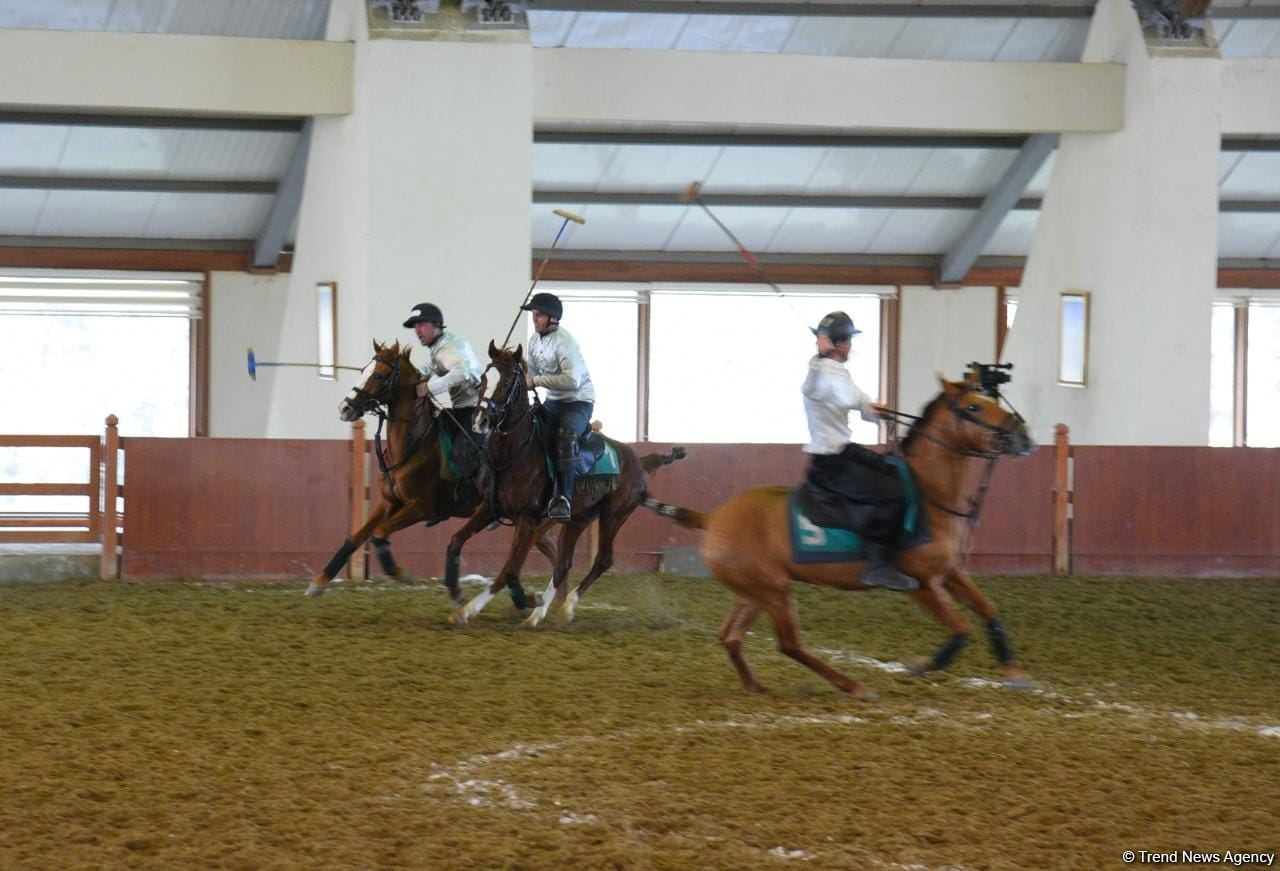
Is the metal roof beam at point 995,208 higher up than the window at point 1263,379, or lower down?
higher up

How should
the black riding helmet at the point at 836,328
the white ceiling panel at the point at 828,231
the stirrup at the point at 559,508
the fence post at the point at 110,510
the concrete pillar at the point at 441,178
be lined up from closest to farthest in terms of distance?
the black riding helmet at the point at 836,328 → the stirrup at the point at 559,508 → the fence post at the point at 110,510 → the concrete pillar at the point at 441,178 → the white ceiling panel at the point at 828,231

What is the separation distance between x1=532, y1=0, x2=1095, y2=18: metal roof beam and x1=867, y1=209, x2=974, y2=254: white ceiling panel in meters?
3.48

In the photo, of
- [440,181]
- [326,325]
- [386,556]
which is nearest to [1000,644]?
[386,556]

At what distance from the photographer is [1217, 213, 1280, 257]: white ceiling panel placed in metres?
19.0

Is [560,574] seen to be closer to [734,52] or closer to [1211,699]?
[1211,699]

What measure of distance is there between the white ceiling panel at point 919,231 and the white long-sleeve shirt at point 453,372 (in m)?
9.77

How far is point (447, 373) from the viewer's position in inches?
384

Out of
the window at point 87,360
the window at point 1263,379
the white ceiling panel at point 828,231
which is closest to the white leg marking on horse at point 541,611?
the white ceiling panel at point 828,231

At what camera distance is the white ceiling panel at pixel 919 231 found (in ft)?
60.5

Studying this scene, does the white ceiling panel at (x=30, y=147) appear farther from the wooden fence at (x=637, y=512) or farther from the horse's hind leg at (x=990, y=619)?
the horse's hind leg at (x=990, y=619)

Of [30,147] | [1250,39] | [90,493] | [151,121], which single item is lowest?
[90,493]

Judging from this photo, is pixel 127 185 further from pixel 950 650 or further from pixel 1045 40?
pixel 950 650

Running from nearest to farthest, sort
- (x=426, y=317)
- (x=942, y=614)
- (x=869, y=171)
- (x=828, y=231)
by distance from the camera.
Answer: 1. (x=942, y=614)
2. (x=426, y=317)
3. (x=869, y=171)
4. (x=828, y=231)

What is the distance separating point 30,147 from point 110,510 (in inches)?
232
